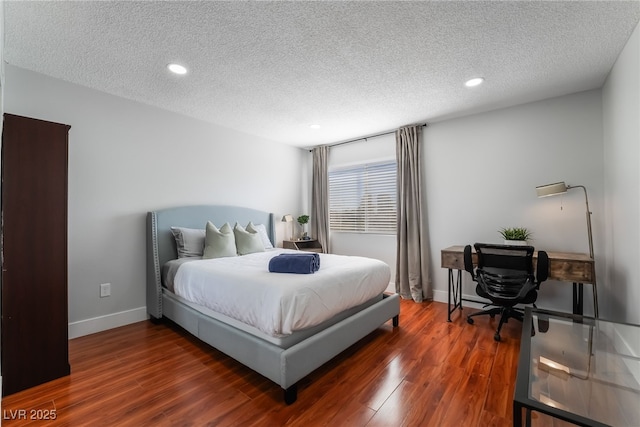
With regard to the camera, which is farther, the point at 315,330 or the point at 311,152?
the point at 311,152

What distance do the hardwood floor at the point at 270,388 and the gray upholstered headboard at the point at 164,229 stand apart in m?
0.51

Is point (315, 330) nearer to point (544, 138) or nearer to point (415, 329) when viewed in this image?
point (415, 329)

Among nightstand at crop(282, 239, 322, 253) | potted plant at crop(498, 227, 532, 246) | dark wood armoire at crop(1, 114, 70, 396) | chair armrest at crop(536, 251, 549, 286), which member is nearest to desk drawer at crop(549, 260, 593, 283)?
chair armrest at crop(536, 251, 549, 286)

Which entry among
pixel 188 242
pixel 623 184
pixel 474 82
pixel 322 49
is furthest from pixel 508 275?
pixel 188 242

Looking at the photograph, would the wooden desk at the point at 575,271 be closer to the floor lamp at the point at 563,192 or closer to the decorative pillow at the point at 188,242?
the floor lamp at the point at 563,192

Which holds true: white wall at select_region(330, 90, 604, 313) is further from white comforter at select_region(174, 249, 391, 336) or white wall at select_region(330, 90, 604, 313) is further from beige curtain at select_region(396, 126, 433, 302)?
white comforter at select_region(174, 249, 391, 336)

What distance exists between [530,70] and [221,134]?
11.5ft

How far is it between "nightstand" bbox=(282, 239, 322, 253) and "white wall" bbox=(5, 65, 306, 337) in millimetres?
1300

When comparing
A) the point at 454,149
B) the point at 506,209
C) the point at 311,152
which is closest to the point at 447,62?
the point at 454,149

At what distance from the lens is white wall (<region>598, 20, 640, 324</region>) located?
2.27 meters

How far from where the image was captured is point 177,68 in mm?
2656

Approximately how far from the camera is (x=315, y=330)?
2.26 metres

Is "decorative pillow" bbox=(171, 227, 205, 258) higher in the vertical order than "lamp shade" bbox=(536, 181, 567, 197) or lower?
lower

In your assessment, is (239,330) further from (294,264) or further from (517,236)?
(517,236)
